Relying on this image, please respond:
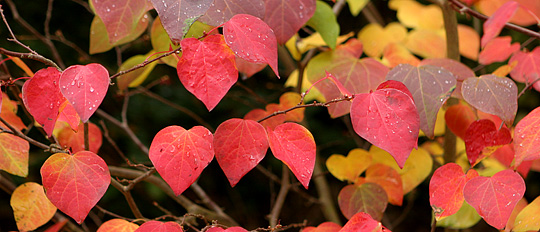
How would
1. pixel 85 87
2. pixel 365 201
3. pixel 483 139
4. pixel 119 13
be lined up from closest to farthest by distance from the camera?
pixel 85 87 → pixel 119 13 → pixel 483 139 → pixel 365 201

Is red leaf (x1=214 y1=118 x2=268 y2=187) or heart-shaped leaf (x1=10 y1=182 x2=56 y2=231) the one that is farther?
heart-shaped leaf (x1=10 y1=182 x2=56 y2=231)

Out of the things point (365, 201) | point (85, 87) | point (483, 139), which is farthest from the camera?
point (365, 201)

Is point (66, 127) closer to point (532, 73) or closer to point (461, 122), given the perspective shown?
point (461, 122)

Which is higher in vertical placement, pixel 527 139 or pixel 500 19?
pixel 500 19

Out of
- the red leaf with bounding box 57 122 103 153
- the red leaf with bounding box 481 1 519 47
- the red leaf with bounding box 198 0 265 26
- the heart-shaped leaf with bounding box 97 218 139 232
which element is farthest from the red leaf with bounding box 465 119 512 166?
the red leaf with bounding box 57 122 103 153

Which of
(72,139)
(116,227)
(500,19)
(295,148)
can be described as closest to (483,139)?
(500,19)

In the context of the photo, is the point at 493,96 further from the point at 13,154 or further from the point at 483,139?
the point at 13,154

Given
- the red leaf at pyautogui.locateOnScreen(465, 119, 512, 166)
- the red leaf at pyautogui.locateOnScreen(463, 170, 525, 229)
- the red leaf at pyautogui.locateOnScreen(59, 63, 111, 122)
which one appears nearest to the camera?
the red leaf at pyautogui.locateOnScreen(59, 63, 111, 122)

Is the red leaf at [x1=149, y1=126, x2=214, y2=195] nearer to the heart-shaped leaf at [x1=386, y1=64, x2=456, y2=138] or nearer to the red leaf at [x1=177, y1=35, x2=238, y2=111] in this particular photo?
the red leaf at [x1=177, y1=35, x2=238, y2=111]
